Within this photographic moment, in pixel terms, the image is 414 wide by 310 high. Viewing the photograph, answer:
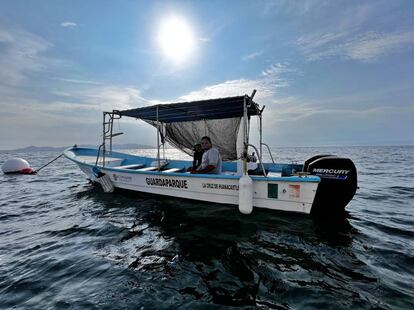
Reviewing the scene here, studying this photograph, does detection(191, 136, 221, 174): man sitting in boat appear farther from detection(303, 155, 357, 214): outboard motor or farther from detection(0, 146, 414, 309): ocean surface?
detection(303, 155, 357, 214): outboard motor

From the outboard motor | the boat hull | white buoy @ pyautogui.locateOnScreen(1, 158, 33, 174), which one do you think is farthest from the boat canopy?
white buoy @ pyautogui.locateOnScreen(1, 158, 33, 174)

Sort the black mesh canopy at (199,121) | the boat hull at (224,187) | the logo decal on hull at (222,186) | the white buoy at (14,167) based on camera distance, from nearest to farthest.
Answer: the boat hull at (224,187), the logo decal on hull at (222,186), the black mesh canopy at (199,121), the white buoy at (14,167)

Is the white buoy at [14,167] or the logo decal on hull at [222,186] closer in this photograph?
the logo decal on hull at [222,186]

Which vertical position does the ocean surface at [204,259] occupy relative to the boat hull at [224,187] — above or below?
below

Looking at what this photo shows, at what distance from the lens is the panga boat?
5.62 m

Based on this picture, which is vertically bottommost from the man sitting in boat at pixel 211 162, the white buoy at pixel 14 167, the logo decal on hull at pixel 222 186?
the white buoy at pixel 14 167

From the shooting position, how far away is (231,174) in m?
7.96

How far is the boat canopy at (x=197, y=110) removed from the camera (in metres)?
7.05

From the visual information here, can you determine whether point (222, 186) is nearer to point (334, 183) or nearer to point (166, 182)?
point (166, 182)

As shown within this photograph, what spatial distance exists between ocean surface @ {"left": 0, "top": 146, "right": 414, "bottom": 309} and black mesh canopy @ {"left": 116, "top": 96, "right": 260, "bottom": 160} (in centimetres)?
327

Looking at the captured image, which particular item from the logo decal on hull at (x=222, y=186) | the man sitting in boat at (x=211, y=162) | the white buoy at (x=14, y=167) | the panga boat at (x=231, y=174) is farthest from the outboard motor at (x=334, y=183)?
the white buoy at (x=14, y=167)

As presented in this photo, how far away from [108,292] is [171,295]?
97 centimetres

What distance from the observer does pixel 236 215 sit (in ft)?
20.3

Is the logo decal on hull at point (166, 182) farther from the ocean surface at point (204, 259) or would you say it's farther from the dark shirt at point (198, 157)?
the dark shirt at point (198, 157)
